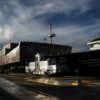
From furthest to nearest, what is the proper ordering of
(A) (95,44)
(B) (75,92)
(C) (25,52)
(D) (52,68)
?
(C) (25,52) < (A) (95,44) < (D) (52,68) < (B) (75,92)

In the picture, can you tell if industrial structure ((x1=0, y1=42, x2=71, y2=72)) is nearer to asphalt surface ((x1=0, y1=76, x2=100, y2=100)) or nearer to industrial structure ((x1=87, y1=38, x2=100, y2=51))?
industrial structure ((x1=87, y1=38, x2=100, y2=51))

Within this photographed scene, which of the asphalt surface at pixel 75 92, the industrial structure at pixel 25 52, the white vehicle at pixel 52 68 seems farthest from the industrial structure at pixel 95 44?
the asphalt surface at pixel 75 92

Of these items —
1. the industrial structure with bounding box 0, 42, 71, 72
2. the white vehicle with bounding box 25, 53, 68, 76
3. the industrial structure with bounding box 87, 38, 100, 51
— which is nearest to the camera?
the white vehicle with bounding box 25, 53, 68, 76

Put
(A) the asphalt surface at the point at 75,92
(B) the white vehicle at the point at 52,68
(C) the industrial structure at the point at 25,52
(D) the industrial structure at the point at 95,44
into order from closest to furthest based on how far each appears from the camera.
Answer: (A) the asphalt surface at the point at 75,92
(B) the white vehicle at the point at 52,68
(D) the industrial structure at the point at 95,44
(C) the industrial structure at the point at 25,52

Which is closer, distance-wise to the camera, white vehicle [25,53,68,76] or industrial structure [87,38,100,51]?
white vehicle [25,53,68,76]

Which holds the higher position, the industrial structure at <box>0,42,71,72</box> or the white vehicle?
the industrial structure at <box>0,42,71,72</box>

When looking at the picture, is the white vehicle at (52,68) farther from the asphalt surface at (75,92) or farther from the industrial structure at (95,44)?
the asphalt surface at (75,92)

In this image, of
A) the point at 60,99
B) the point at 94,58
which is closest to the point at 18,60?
the point at 94,58

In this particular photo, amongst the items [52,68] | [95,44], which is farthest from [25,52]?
[52,68]

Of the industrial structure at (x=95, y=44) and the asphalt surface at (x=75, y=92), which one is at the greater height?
→ the industrial structure at (x=95, y=44)

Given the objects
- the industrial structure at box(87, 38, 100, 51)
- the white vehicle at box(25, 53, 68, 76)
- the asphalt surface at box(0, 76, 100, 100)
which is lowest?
the asphalt surface at box(0, 76, 100, 100)

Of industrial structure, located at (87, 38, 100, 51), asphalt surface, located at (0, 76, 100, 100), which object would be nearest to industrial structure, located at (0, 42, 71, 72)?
industrial structure, located at (87, 38, 100, 51)

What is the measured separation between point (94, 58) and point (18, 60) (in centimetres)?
4953

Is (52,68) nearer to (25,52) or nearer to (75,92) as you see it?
(75,92)
